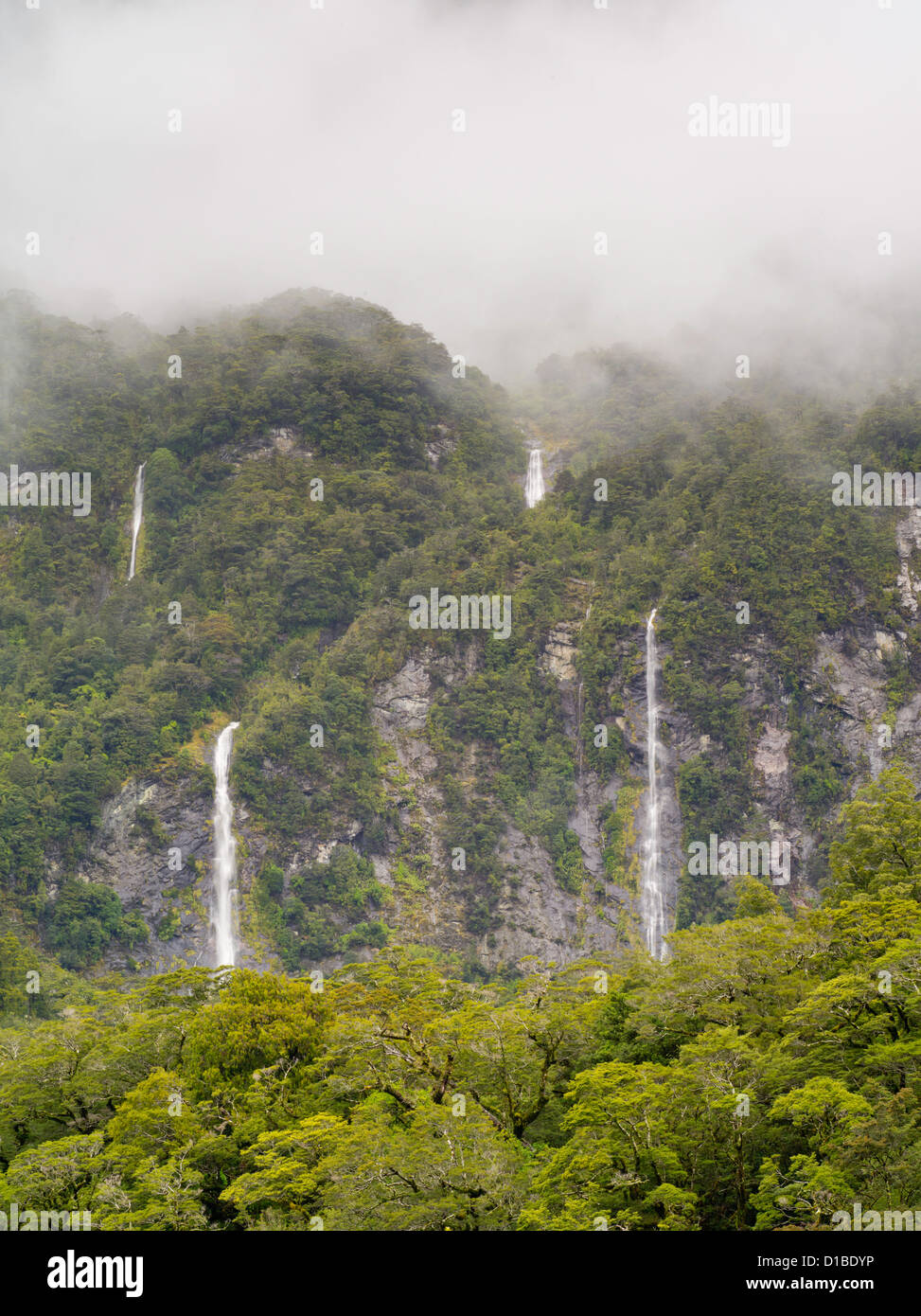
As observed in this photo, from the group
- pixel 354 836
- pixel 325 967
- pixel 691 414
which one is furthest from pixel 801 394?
pixel 325 967

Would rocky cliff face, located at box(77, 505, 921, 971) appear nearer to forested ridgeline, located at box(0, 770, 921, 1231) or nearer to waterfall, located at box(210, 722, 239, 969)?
waterfall, located at box(210, 722, 239, 969)

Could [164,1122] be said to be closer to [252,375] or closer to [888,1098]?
[888,1098]

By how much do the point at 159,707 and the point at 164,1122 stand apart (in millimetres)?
58060

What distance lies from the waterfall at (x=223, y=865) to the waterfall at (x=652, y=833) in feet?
78.5

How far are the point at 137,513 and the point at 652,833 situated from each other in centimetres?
4643

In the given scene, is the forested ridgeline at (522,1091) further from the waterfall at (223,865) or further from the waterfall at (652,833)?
the waterfall at (652,833)

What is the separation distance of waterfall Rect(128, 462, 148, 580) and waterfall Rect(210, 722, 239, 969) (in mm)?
20807

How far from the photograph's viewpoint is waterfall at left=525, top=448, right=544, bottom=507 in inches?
4473

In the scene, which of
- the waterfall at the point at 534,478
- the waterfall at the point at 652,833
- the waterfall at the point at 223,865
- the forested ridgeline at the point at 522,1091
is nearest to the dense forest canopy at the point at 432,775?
the forested ridgeline at the point at 522,1091

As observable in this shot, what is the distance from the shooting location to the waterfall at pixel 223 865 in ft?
256

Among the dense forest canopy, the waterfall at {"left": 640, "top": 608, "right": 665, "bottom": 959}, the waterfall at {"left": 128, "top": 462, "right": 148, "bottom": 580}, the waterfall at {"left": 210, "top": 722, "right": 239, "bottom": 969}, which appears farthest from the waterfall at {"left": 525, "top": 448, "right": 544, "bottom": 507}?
the waterfall at {"left": 210, "top": 722, "right": 239, "bottom": 969}

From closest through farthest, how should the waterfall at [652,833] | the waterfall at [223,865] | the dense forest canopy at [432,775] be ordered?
the dense forest canopy at [432,775] → the waterfall at [223,865] → the waterfall at [652,833]

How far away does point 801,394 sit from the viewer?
108 m

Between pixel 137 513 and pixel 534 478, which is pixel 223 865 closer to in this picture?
pixel 137 513
